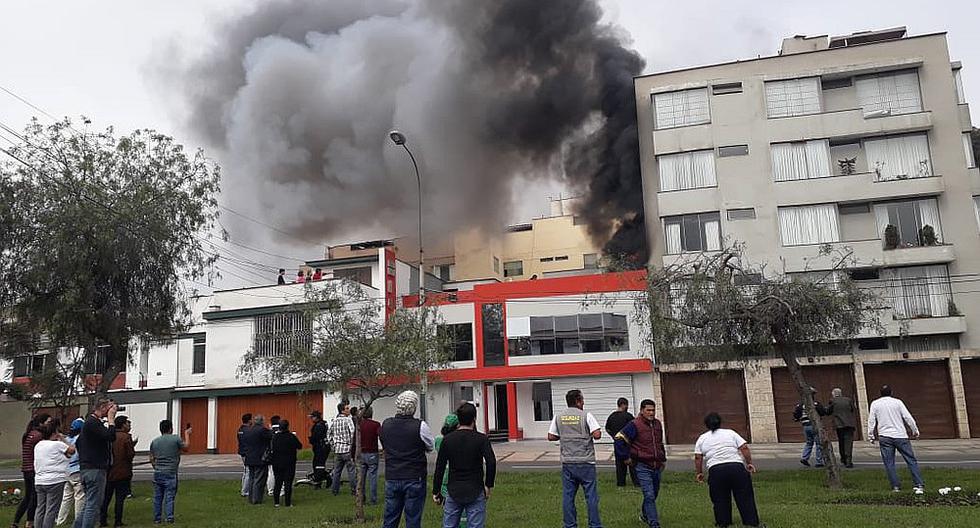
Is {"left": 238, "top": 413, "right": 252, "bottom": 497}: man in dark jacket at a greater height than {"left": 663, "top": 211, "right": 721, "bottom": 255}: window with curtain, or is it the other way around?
{"left": 663, "top": 211, "right": 721, "bottom": 255}: window with curtain

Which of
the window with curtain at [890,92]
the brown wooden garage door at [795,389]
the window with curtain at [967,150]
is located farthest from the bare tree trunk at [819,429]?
the window with curtain at [967,150]

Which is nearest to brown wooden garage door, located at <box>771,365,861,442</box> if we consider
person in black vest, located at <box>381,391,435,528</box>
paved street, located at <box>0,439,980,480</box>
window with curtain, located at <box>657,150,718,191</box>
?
paved street, located at <box>0,439,980,480</box>

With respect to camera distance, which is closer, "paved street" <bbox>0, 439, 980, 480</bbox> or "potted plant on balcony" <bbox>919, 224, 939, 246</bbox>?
"paved street" <bbox>0, 439, 980, 480</bbox>

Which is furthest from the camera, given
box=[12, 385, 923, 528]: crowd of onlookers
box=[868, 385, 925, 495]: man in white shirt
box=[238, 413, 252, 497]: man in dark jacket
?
box=[238, 413, 252, 497]: man in dark jacket

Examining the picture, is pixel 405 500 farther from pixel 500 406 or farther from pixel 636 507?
pixel 500 406

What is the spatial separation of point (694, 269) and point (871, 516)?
6341mm

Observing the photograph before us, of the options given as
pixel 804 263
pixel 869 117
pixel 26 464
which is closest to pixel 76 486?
pixel 26 464

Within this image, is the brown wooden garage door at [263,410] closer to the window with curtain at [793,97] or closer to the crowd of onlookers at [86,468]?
the crowd of onlookers at [86,468]

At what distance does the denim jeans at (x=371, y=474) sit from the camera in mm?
13680

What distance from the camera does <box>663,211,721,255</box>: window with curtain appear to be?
120 feet

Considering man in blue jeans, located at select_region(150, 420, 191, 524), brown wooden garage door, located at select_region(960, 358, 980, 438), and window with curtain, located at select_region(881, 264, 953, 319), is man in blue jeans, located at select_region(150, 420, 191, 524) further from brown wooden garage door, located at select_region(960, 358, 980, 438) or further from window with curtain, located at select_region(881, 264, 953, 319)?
brown wooden garage door, located at select_region(960, 358, 980, 438)

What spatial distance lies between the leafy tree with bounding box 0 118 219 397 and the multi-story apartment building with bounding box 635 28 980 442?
2162 cm

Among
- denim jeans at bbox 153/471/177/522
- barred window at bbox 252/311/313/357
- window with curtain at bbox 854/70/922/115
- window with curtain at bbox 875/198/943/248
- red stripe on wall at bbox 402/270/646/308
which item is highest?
window with curtain at bbox 854/70/922/115

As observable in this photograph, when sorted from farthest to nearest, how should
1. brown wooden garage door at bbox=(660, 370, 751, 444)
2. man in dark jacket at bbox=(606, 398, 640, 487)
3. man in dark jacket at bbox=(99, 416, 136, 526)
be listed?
1. brown wooden garage door at bbox=(660, 370, 751, 444)
2. man in dark jacket at bbox=(606, 398, 640, 487)
3. man in dark jacket at bbox=(99, 416, 136, 526)
